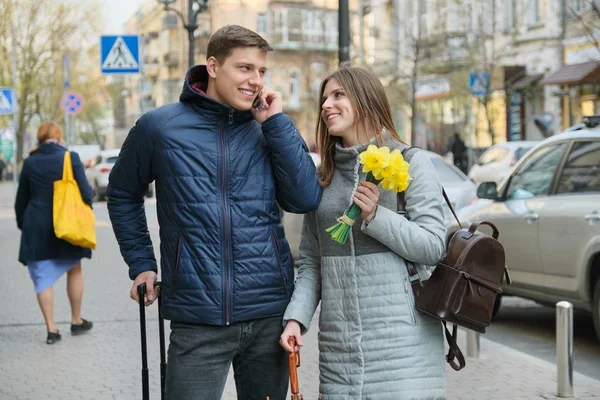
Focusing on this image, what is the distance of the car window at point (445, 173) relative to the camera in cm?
1533

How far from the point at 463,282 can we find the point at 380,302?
0.31m

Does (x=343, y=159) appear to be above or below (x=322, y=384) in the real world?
above

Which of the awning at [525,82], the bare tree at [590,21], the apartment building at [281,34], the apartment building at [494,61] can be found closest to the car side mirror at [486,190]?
A: the bare tree at [590,21]

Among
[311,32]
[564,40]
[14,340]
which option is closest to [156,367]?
[14,340]

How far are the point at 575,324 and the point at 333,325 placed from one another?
677cm

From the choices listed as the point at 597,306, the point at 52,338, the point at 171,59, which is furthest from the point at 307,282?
the point at 171,59

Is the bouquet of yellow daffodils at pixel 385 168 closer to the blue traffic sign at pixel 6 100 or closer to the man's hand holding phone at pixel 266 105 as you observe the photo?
the man's hand holding phone at pixel 266 105

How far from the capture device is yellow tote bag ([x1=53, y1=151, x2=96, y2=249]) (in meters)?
9.06

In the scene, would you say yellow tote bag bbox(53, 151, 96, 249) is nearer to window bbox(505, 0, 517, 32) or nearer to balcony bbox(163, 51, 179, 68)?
window bbox(505, 0, 517, 32)

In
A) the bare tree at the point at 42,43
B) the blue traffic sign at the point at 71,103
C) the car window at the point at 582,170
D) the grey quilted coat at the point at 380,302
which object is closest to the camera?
the grey quilted coat at the point at 380,302

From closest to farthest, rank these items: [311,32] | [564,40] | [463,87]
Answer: [564,40] → [463,87] → [311,32]

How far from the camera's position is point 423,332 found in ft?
12.6

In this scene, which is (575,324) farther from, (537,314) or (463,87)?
(463,87)

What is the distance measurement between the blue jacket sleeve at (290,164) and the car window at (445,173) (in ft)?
37.9
